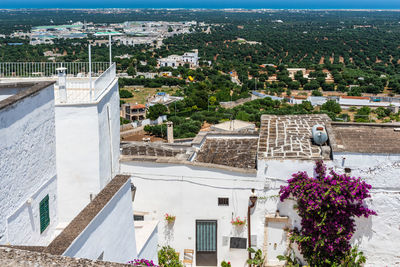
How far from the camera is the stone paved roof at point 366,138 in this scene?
8.19 meters

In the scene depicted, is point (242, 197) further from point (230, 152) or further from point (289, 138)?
point (230, 152)

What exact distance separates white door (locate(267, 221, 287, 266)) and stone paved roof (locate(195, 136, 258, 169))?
1232 millimetres

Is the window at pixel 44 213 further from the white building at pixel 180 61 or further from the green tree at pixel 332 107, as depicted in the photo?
the white building at pixel 180 61

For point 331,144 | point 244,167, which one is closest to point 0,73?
point 244,167

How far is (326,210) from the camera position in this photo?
7.82 m

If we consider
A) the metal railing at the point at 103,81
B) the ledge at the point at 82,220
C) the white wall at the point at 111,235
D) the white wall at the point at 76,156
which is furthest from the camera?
the metal railing at the point at 103,81

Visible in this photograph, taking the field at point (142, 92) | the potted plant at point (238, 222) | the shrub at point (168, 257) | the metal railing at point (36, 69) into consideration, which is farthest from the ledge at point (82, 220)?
the field at point (142, 92)

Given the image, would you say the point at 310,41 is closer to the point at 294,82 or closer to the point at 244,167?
the point at 294,82

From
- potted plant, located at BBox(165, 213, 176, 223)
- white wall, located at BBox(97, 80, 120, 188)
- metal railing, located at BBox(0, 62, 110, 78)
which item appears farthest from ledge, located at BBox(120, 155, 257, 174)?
metal railing, located at BBox(0, 62, 110, 78)

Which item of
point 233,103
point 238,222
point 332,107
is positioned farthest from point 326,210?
point 233,103

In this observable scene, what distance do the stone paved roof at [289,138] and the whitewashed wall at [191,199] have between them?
71cm

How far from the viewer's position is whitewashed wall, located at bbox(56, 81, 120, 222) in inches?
300

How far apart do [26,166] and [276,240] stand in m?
4.80

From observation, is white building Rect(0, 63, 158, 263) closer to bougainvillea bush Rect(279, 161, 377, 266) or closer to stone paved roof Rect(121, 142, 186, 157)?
stone paved roof Rect(121, 142, 186, 157)
